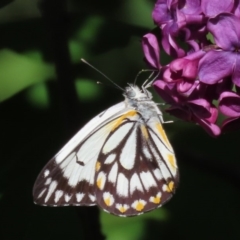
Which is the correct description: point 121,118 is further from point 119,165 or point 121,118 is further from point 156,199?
point 156,199

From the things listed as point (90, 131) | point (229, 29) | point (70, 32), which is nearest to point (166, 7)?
point (229, 29)

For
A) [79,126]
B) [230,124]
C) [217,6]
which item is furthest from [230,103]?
[79,126]

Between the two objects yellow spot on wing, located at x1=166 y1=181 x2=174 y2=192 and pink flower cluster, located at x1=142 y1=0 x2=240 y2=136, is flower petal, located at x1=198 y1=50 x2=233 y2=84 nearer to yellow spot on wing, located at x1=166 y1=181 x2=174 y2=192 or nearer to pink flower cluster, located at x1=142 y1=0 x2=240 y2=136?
pink flower cluster, located at x1=142 y1=0 x2=240 y2=136

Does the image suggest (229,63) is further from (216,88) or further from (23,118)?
(23,118)

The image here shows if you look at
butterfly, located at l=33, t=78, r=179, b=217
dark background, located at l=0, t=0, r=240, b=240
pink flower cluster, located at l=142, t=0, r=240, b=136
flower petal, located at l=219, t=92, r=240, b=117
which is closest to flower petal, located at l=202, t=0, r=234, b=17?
pink flower cluster, located at l=142, t=0, r=240, b=136

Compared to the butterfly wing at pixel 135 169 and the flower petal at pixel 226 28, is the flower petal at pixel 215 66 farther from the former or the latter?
the butterfly wing at pixel 135 169
